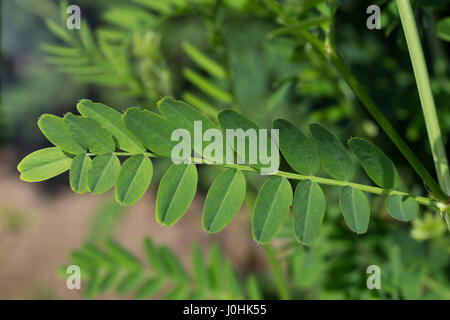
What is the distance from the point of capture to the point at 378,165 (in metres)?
0.52

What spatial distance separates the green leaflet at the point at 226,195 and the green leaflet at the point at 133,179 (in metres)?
0.07

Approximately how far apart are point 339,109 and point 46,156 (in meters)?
0.66

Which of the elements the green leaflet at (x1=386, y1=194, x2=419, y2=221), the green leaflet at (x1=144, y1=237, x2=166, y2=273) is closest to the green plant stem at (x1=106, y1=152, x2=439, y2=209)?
the green leaflet at (x1=386, y1=194, x2=419, y2=221)

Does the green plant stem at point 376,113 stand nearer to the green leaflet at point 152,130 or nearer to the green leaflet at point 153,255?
the green leaflet at point 152,130

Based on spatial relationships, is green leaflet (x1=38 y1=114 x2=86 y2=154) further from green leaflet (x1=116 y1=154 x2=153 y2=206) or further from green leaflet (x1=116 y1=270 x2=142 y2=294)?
green leaflet (x1=116 y1=270 x2=142 y2=294)

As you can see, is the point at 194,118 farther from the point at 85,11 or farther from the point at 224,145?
the point at 85,11

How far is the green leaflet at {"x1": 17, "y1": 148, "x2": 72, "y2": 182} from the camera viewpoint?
487 mm

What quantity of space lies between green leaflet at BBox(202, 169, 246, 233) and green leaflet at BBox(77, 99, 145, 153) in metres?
0.09

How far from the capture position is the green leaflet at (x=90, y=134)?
1.63 ft

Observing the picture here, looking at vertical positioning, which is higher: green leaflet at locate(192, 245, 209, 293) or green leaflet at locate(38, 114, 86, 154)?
green leaflet at locate(38, 114, 86, 154)

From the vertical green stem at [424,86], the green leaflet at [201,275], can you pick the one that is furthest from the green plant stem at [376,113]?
the green leaflet at [201,275]

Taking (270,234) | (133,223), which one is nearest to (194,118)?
(270,234)

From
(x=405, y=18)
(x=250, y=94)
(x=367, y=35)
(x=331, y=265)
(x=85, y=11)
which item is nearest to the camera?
(x=405, y=18)

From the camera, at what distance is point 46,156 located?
1.66ft
